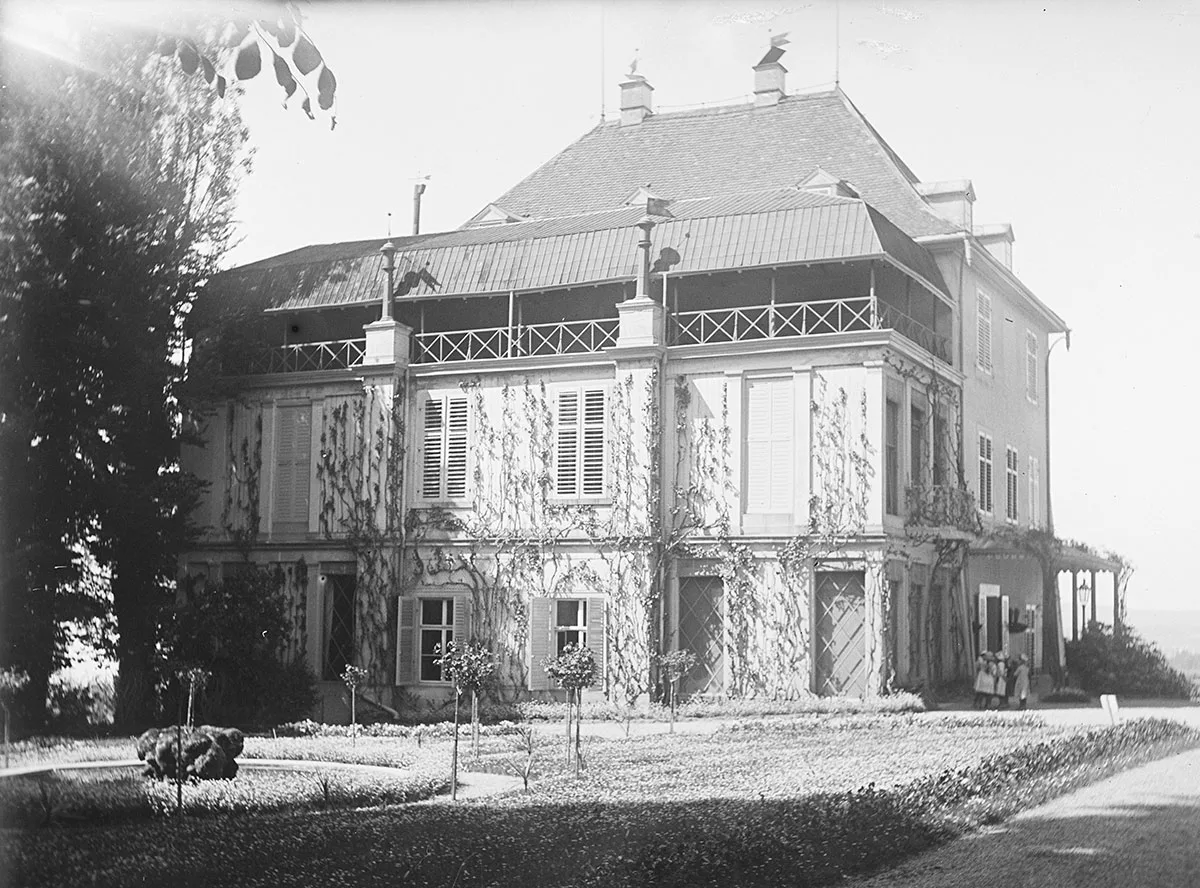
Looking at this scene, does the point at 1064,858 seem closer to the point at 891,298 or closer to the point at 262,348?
the point at 262,348

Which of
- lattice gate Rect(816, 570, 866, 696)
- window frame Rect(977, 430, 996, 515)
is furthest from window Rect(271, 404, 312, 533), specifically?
window frame Rect(977, 430, 996, 515)

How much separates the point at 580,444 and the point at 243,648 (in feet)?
13.9

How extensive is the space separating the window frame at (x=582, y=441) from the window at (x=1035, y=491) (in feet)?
12.8

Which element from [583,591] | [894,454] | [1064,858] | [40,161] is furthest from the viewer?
[894,454]

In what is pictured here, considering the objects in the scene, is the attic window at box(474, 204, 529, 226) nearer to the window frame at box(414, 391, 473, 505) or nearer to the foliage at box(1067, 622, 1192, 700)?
the window frame at box(414, 391, 473, 505)

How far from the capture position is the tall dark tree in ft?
31.1

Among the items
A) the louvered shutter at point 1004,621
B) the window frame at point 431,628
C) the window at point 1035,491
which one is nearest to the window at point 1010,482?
the window at point 1035,491

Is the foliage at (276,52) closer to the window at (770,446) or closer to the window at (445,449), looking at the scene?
the window at (445,449)

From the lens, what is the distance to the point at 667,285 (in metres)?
15.2

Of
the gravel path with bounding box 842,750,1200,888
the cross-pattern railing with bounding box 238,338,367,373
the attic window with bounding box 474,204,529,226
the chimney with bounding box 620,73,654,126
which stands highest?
the chimney with bounding box 620,73,654,126

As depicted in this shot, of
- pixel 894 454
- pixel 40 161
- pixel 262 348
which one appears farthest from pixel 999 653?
pixel 40 161

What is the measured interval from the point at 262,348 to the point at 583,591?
13.4 feet

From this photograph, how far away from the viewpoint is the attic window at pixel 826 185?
50.8 ft

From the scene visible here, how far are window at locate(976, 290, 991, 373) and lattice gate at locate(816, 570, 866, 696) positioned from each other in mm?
2872
